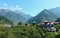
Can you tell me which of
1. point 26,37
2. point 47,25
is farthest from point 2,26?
point 47,25

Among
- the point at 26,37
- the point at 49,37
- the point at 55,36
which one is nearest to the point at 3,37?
the point at 26,37

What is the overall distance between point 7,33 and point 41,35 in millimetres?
13414

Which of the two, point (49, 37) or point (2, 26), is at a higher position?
point (2, 26)

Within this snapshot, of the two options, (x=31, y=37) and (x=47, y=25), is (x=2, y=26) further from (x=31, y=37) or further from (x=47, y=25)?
(x=47, y=25)

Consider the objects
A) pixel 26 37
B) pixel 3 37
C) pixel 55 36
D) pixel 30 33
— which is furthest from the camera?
pixel 55 36

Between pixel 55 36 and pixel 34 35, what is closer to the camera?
pixel 34 35

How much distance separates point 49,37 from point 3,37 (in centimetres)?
1509

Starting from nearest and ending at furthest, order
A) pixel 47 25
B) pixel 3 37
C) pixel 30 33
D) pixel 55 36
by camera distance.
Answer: pixel 3 37 → pixel 30 33 → pixel 55 36 → pixel 47 25

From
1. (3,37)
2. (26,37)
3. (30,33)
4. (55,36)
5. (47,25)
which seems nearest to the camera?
(3,37)

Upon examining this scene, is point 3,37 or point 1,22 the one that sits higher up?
point 1,22

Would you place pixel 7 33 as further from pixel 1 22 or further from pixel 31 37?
pixel 31 37

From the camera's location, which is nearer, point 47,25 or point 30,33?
point 30,33

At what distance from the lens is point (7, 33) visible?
66.3 ft

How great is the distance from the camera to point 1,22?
768 inches
